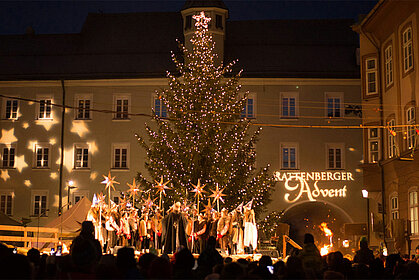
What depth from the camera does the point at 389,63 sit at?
3153cm

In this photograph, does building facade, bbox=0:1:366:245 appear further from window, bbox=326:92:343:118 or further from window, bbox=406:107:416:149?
window, bbox=406:107:416:149

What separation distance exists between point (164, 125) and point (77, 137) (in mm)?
9104

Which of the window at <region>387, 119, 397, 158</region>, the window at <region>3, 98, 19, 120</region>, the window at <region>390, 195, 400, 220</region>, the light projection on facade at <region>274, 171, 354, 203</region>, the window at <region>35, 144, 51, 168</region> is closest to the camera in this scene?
the window at <region>390, 195, 400, 220</region>

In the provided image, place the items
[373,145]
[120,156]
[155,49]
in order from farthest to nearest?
[155,49], [120,156], [373,145]

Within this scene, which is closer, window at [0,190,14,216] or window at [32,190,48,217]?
window at [32,190,48,217]

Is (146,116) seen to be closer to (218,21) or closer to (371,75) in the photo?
(218,21)

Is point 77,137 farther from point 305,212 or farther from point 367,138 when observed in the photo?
point 367,138

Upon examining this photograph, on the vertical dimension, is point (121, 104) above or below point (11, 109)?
above

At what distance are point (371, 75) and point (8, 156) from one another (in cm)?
2490

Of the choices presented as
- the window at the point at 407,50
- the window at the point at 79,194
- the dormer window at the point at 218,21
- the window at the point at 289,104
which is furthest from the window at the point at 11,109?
the window at the point at 407,50

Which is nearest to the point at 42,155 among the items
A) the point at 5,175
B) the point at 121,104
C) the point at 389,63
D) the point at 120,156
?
the point at 5,175

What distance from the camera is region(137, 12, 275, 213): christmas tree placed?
124 ft

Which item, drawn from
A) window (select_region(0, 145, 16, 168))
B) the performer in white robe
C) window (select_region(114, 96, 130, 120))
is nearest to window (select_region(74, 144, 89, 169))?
window (select_region(114, 96, 130, 120))

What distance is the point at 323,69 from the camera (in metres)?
46.0
